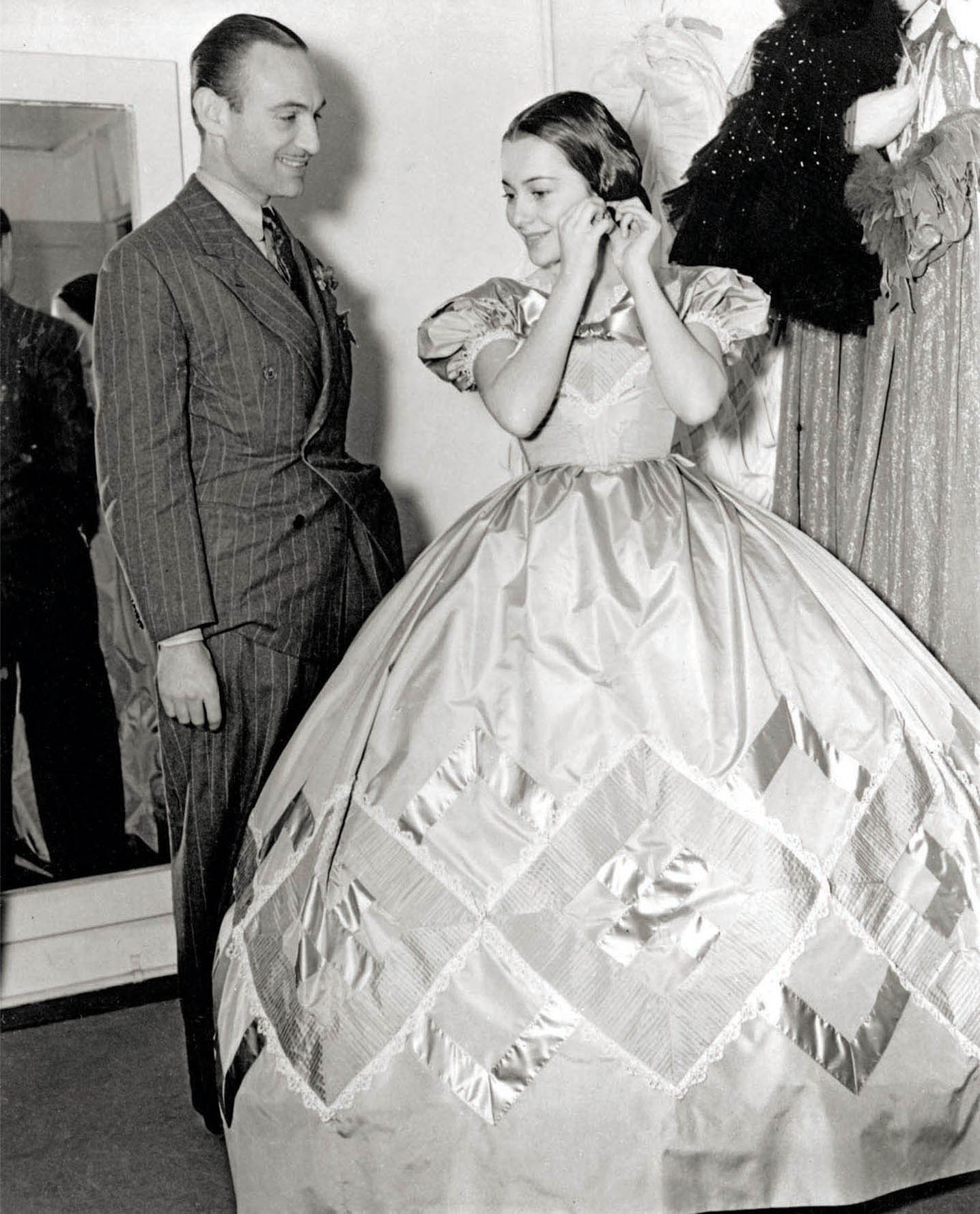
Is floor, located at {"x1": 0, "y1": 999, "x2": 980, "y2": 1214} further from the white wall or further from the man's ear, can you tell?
the man's ear

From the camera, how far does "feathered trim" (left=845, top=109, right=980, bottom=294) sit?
1791 mm

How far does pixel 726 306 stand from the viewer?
6.19ft

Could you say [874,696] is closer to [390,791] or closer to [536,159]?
[390,791]

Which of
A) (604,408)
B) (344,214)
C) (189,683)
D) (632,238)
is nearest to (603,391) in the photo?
(604,408)

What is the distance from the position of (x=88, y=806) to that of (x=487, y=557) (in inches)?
51.1

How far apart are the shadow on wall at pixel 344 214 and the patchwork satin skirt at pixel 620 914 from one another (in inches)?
45.5

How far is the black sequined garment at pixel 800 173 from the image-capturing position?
2.00 meters

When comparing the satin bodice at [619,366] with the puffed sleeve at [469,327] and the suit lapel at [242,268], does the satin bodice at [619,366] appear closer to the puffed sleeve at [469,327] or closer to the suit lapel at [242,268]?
the puffed sleeve at [469,327]

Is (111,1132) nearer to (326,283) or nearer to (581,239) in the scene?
(326,283)

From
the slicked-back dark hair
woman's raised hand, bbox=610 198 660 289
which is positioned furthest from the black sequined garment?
the slicked-back dark hair

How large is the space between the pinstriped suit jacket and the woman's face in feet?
1.20

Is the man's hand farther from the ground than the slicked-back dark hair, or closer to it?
closer to it

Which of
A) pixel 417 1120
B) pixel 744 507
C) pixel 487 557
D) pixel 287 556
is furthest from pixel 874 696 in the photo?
pixel 287 556

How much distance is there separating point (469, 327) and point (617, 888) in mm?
879
